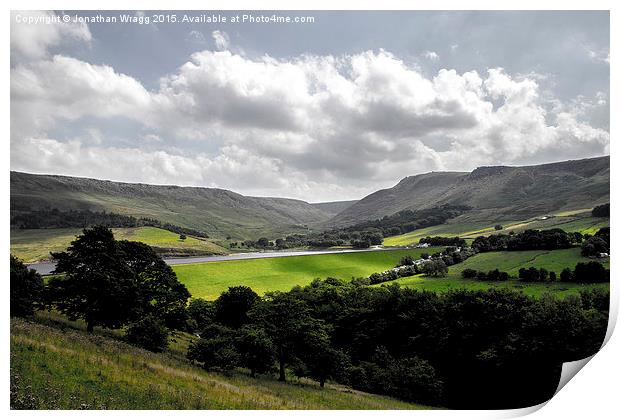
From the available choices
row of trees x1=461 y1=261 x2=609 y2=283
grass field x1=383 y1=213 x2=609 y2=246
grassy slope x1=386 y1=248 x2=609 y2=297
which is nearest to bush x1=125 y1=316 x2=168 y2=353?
grassy slope x1=386 y1=248 x2=609 y2=297

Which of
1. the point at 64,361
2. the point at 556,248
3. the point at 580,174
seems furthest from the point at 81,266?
the point at 580,174

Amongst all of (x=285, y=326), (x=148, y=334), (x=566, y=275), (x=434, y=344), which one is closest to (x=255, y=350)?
(x=285, y=326)

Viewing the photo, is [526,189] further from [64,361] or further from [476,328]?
[64,361]

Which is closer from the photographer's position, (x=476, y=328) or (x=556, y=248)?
(x=476, y=328)

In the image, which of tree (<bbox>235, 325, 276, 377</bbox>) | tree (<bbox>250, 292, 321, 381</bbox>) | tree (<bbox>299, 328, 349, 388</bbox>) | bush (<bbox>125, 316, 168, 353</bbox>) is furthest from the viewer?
tree (<bbox>250, 292, 321, 381</bbox>)

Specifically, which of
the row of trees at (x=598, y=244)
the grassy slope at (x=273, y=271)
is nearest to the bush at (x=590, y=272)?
the row of trees at (x=598, y=244)

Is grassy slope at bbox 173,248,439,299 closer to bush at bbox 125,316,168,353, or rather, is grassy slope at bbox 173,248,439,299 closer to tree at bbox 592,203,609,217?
bush at bbox 125,316,168,353
